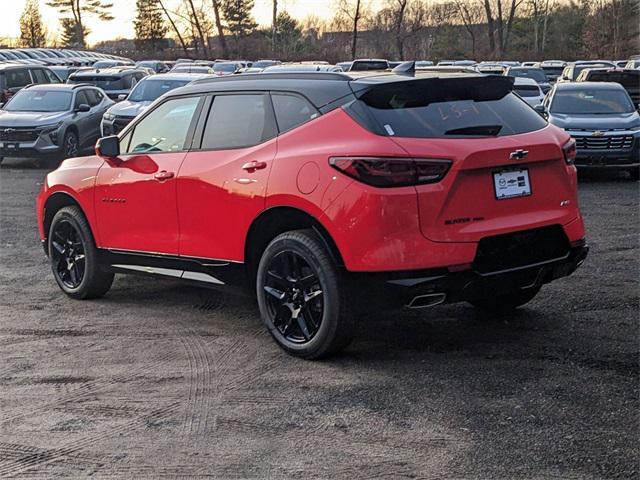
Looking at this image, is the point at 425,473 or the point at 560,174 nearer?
the point at 425,473

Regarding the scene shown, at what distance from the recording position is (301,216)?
18.8 feet

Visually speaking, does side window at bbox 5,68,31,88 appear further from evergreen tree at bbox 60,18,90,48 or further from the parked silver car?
evergreen tree at bbox 60,18,90,48

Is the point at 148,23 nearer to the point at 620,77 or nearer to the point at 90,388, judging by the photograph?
the point at 620,77

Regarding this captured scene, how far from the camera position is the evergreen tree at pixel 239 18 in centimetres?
8925

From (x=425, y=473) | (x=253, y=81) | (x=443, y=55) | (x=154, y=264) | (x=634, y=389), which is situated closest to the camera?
(x=425, y=473)

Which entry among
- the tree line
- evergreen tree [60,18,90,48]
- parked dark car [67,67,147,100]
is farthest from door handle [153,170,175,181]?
evergreen tree [60,18,90,48]

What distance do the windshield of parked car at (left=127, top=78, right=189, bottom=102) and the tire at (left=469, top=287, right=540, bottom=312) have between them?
1488cm

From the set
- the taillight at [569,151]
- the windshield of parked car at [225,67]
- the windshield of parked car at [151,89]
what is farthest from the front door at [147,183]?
the windshield of parked car at [225,67]

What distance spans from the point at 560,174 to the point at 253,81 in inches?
84.6

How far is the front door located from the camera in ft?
21.9

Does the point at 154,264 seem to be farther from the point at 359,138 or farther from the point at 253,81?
the point at 359,138

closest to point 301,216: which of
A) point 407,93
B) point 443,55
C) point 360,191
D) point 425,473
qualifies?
point 360,191

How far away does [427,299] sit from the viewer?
539cm

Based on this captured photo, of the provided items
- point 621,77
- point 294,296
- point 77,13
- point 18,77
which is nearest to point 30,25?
point 77,13
